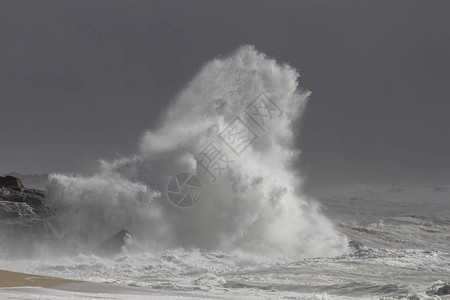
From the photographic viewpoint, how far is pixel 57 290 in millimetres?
9773

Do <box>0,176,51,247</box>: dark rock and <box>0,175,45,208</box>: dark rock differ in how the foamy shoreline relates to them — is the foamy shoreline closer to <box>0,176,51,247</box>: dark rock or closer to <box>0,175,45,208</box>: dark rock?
<box>0,176,51,247</box>: dark rock

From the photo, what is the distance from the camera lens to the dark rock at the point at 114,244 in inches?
659

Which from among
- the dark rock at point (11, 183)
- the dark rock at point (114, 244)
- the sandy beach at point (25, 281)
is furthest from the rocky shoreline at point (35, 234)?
the sandy beach at point (25, 281)

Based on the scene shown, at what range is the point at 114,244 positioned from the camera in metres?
17.0

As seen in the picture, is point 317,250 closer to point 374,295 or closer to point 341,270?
point 341,270

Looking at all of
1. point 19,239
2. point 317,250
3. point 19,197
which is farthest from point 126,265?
point 317,250

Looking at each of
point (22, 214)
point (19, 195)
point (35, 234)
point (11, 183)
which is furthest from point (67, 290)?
point (11, 183)

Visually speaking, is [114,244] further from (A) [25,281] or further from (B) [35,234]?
(A) [25,281]

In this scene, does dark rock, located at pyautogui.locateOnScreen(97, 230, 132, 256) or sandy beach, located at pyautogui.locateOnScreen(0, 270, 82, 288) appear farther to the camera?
dark rock, located at pyautogui.locateOnScreen(97, 230, 132, 256)

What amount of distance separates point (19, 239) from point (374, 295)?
898 centimetres

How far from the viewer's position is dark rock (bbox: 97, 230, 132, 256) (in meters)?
16.8

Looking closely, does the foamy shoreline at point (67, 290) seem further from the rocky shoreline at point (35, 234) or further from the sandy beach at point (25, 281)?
the rocky shoreline at point (35, 234)

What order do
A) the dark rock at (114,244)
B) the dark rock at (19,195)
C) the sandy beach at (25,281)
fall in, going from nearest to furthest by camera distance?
the sandy beach at (25,281)
the dark rock at (114,244)
the dark rock at (19,195)

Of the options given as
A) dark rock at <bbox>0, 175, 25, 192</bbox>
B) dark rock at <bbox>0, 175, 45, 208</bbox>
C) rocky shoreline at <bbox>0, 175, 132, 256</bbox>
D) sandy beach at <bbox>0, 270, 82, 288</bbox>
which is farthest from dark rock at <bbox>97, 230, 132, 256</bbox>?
sandy beach at <bbox>0, 270, 82, 288</bbox>
